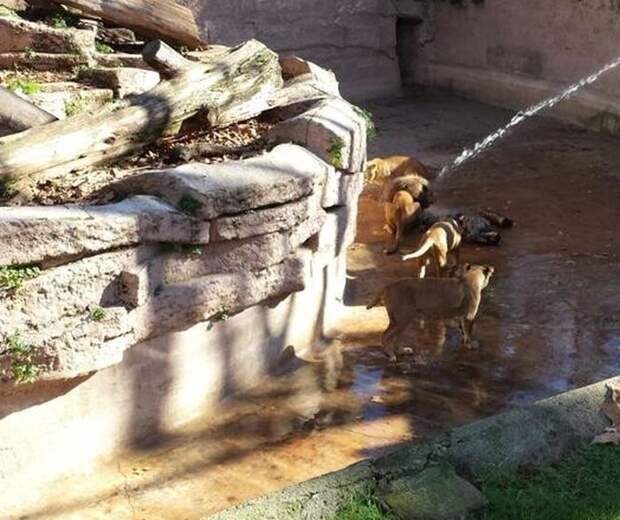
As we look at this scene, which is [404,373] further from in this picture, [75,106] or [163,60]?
[75,106]

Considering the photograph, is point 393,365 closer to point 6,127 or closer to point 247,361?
point 247,361

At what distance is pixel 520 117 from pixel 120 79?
31.9 feet

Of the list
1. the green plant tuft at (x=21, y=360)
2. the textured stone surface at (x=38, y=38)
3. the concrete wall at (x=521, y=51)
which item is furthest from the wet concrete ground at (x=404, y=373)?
the concrete wall at (x=521, y=51)

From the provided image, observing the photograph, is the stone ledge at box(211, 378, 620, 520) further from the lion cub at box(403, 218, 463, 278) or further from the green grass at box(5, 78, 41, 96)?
the green grass at box(5, 78, 41, 96)

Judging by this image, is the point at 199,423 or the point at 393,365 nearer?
the point at 199,423

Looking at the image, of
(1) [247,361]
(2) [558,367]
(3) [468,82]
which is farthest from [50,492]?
(3) [468,82]

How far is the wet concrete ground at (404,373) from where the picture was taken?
228 inches

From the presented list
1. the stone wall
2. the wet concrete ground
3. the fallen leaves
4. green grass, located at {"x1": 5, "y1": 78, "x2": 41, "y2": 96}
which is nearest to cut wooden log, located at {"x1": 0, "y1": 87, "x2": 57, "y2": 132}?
green grass, located at {"x1": 5, "y1": 78, "x2": 41, "y2": 96}

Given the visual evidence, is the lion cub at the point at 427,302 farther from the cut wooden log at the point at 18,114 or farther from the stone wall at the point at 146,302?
the cut wooden log at the point at 18,114

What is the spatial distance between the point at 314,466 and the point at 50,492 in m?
1.43

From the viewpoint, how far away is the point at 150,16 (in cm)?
898

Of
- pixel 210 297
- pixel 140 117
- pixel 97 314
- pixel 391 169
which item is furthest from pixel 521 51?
pixel 97 314

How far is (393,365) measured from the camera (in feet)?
24.6

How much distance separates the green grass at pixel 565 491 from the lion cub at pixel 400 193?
17.7 feet
